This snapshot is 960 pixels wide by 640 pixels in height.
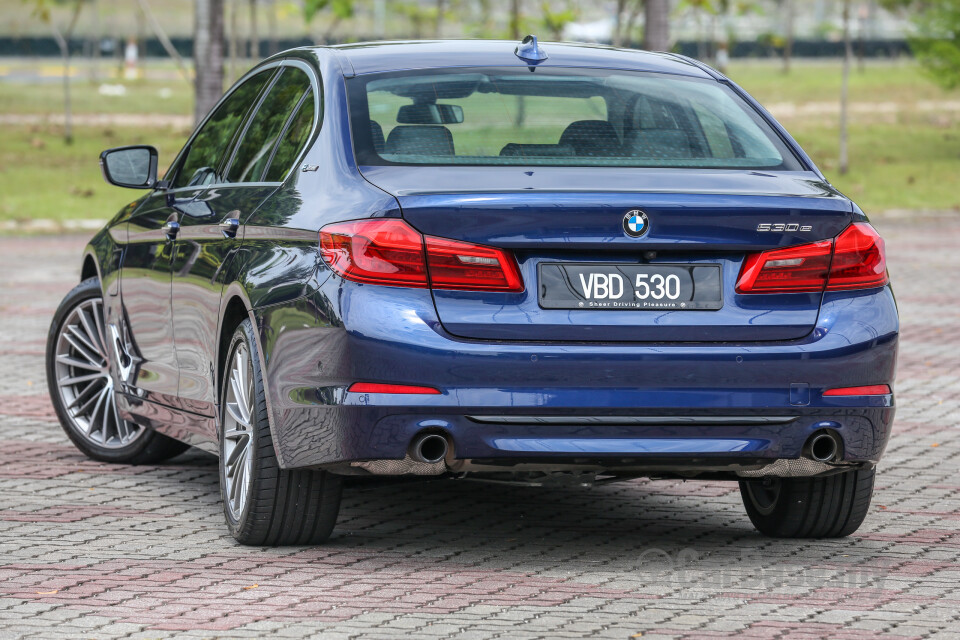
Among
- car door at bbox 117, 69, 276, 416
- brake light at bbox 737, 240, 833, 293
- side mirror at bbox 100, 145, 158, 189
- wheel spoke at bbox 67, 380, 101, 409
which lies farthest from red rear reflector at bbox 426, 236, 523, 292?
wheel spoke at bbox 67, 380, 101, 409

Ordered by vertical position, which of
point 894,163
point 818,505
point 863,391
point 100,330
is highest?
point 863,391

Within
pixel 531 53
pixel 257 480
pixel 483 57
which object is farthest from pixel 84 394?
pixel 531 53

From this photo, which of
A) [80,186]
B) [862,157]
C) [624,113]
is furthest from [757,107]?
[862,157]

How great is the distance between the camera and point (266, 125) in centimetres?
640

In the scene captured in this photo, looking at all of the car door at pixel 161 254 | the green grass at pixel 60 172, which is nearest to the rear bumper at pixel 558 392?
the car door at pixel 161 254

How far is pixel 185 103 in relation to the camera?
45.8m

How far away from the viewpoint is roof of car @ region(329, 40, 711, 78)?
6008 mm

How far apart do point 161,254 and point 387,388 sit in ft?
6.64

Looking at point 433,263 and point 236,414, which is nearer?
point 433,263

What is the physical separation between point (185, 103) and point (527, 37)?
40.7 meters

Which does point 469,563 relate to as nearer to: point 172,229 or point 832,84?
point 172,229

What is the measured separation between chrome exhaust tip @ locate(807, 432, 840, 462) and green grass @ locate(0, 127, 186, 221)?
56.0ft

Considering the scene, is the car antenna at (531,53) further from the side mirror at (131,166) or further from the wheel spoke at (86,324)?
the wheel spoke at (86,324)

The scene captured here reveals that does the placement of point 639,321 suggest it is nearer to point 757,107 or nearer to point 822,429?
point 822,429
